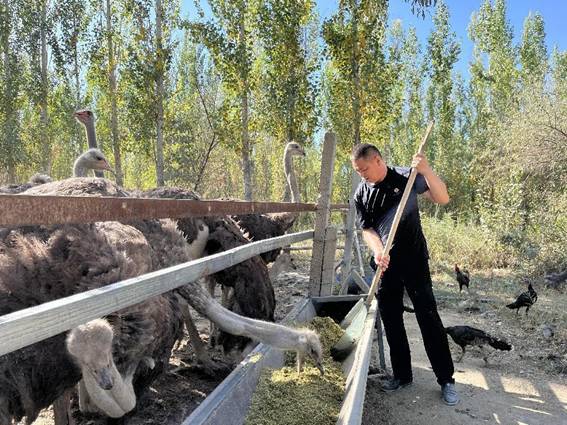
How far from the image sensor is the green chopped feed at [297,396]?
7.99ft

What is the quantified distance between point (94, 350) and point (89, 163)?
14.9ft

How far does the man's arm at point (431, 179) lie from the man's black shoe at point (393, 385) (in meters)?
1.32

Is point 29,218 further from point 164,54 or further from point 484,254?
point 164,54

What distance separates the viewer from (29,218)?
3.60 ft

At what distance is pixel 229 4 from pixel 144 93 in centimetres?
294

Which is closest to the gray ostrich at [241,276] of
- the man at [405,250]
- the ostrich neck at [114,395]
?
the man at [405,250]

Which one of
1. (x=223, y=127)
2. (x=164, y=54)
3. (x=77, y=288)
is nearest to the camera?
(x=77, y=288)

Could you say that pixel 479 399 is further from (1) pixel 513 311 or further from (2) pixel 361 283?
(1) pixel 513 311

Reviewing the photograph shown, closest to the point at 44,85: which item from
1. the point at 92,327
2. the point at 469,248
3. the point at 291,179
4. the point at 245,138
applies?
the point at 245,138

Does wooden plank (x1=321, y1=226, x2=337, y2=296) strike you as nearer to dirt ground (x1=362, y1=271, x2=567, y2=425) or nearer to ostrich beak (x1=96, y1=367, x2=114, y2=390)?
dirt ground (x1=362, y1=271, x2=567, y2=425)

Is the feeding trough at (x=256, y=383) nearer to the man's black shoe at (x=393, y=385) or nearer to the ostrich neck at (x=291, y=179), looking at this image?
the man's black shoe at (x=393, y=385)

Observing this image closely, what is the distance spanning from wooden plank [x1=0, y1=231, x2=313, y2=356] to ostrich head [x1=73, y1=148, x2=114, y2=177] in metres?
4.43

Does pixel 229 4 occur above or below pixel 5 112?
above

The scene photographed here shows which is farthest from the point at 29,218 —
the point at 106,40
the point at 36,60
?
the point at 36,60
